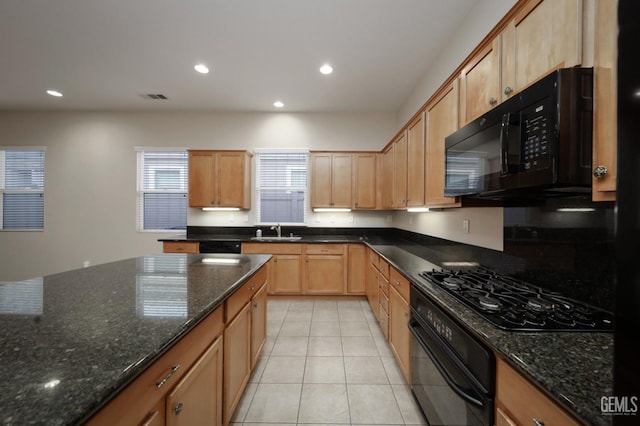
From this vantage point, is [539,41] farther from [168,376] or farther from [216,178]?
[216,178]

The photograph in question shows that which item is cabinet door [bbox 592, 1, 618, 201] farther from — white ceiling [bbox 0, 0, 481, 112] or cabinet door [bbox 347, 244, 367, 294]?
cabinet door [bbox 347, 244, 367, 294]

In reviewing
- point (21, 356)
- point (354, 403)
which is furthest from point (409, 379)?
point (21, 356)

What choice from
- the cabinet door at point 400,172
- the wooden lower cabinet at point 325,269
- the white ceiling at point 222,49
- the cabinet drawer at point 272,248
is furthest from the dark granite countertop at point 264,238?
the white ceiling at point 222,49

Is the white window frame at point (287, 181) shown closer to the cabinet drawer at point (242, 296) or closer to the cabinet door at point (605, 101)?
the cabinet drawer at point (242, 296)

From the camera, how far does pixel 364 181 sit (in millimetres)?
4277

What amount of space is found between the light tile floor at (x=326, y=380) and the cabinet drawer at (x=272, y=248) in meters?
1.08

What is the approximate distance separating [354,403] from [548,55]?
2283 millimetres

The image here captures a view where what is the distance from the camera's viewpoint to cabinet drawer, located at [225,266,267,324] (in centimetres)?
149

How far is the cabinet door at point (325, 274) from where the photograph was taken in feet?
12.8

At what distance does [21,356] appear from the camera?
0.72 m

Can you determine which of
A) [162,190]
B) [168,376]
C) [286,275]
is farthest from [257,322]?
[162,190]

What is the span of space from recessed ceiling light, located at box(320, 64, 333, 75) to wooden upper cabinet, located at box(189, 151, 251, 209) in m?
1.87

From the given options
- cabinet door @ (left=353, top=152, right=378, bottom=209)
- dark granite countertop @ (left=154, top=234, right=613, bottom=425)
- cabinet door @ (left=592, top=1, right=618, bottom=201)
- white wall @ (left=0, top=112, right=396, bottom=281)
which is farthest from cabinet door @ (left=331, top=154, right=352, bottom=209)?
Answer: cabinet door @ (left=592, top=1, right=618, bottom=201)

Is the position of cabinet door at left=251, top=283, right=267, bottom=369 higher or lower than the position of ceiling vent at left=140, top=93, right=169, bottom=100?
lower
